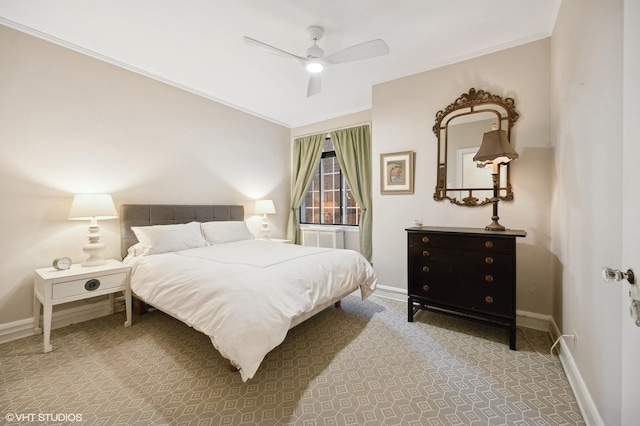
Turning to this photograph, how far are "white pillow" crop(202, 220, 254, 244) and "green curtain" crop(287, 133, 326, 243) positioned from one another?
1344 mm

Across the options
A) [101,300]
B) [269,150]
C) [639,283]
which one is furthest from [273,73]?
[639,283]

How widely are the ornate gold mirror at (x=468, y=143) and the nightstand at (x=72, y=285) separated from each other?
342 cm

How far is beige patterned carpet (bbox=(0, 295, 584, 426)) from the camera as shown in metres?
1.49

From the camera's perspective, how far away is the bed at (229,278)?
1588mm

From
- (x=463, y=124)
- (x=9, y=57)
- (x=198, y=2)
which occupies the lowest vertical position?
(x=463, y=124)

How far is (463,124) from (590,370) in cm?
233

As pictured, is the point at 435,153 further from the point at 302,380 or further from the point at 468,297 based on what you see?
the point at 302,380

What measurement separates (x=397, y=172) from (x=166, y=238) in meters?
2.84

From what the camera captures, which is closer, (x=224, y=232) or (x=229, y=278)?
(x=229, y=278)

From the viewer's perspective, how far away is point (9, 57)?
7.55 feet

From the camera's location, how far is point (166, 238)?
2914 millimetres

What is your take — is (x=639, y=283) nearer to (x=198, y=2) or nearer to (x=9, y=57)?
(x=198, y=2)

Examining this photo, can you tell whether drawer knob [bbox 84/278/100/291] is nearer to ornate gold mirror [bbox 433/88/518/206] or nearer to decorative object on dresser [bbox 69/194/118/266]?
decorative object on dresser [bbox 69/194/118/266]

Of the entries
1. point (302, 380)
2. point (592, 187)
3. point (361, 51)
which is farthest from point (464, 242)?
point (361, 51)
